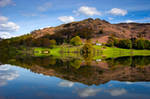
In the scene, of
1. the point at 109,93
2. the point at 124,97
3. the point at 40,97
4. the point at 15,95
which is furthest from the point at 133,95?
the point at 15,95

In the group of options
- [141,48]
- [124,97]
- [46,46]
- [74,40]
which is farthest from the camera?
[46,46]

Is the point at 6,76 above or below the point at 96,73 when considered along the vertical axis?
above

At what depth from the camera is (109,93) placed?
15109 mm

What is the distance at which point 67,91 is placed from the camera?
52.2 feet

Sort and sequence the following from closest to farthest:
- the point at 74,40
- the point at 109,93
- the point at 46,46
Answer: the point at 109,93 < the point at 74,40 < the point at 46,46

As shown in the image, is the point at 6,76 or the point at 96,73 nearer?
the point at 6,76

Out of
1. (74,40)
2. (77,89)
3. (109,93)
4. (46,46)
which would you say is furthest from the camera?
(46,46)

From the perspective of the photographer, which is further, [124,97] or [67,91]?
[67,91]

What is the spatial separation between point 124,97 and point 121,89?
255 centimetres

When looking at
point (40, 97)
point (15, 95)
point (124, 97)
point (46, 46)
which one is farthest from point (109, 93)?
point (46, 46)

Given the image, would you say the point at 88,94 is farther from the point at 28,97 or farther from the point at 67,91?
the point at 28,97

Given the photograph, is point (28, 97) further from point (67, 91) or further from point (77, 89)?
point (77, 89)

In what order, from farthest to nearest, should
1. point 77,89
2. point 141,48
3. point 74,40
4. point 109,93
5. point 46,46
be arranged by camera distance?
point 46,46 → point 74,40 → point 141,48 → point 77,89 → point 109,93

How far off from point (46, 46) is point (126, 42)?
301 ft
